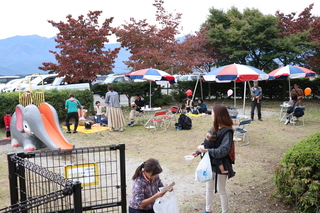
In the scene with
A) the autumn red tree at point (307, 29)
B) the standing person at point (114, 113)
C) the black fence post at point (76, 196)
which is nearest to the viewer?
the black fence post at point (76, 196)

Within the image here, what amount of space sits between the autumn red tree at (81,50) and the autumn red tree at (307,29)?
10419 millimetres

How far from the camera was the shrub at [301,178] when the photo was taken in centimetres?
392

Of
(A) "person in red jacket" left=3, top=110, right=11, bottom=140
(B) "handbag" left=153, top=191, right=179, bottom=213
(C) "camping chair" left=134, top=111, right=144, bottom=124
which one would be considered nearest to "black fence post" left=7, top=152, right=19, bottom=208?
(B) "handbag" left=153, top=191, right=179, bottom=213

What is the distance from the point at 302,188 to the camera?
403 cm

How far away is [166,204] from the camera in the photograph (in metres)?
3.21

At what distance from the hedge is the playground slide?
3.28 m

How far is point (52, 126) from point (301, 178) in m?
6.74

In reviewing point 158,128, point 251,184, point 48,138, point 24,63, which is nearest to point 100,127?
point 158,128

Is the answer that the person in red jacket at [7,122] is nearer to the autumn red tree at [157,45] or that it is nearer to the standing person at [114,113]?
the standing person at [114,113]

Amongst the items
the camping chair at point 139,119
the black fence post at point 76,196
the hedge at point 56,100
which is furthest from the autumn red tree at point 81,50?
the black fence post at point 76,196

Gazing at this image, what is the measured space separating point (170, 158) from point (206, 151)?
12.2ft

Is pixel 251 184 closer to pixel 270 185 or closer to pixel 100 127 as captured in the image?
pixel 270 185

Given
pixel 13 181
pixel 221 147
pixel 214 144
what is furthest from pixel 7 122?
pixel 221 147

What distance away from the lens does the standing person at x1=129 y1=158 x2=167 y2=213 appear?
126 inches
